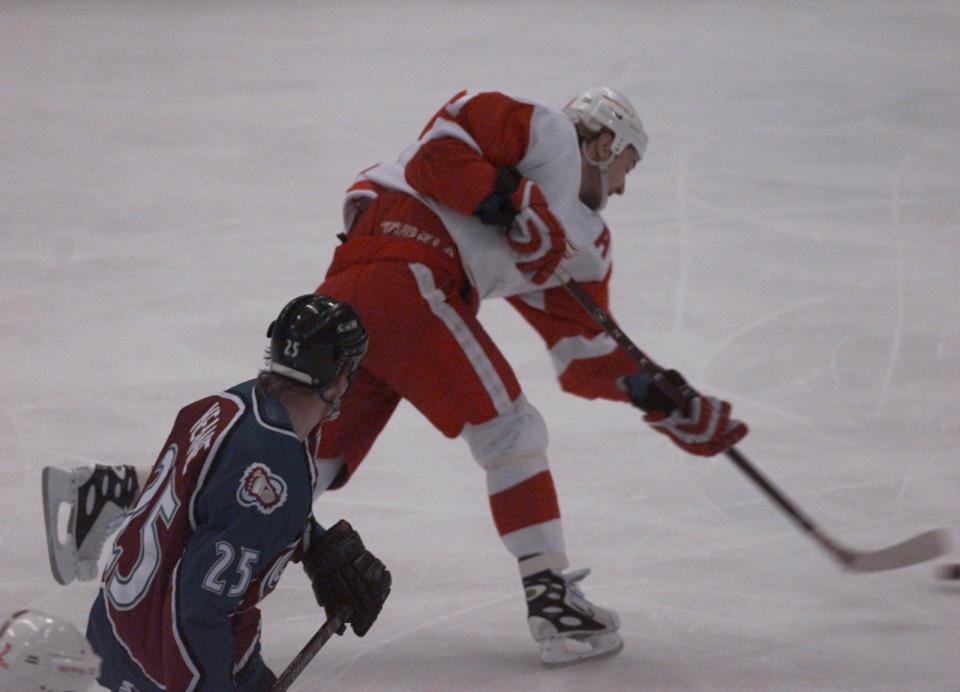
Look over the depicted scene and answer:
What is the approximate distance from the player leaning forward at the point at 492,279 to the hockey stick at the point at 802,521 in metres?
0.04

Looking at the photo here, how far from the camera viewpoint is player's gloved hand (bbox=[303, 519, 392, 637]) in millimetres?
2344

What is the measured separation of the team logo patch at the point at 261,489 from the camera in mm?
1975

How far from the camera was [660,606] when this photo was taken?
315 centimetres

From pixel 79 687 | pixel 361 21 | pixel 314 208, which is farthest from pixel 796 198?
pixel 79 687

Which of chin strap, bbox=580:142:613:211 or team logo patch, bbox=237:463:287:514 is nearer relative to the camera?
team logo patch, bbox=237:463:287:514

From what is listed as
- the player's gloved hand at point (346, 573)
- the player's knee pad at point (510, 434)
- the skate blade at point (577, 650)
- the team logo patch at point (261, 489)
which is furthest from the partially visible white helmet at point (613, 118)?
the team logo patch at point (261, 489)

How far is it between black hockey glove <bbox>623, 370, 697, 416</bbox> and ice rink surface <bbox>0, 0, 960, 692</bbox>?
0.41m

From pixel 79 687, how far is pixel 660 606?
1845mm

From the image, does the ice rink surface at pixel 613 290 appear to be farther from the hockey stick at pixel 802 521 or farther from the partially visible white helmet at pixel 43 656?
the partially visible white helmet at pixel 43 656

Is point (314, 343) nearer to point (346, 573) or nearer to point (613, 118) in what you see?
point (346, 573)

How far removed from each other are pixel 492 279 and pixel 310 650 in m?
0.95

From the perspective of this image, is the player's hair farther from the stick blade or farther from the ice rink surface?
the stick blade

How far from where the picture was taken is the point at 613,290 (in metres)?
4.72

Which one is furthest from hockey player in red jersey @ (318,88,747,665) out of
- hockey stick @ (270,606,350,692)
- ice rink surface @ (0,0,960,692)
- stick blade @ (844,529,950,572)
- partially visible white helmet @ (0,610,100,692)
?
partially visible white helmet @ (0,610,100,692)
